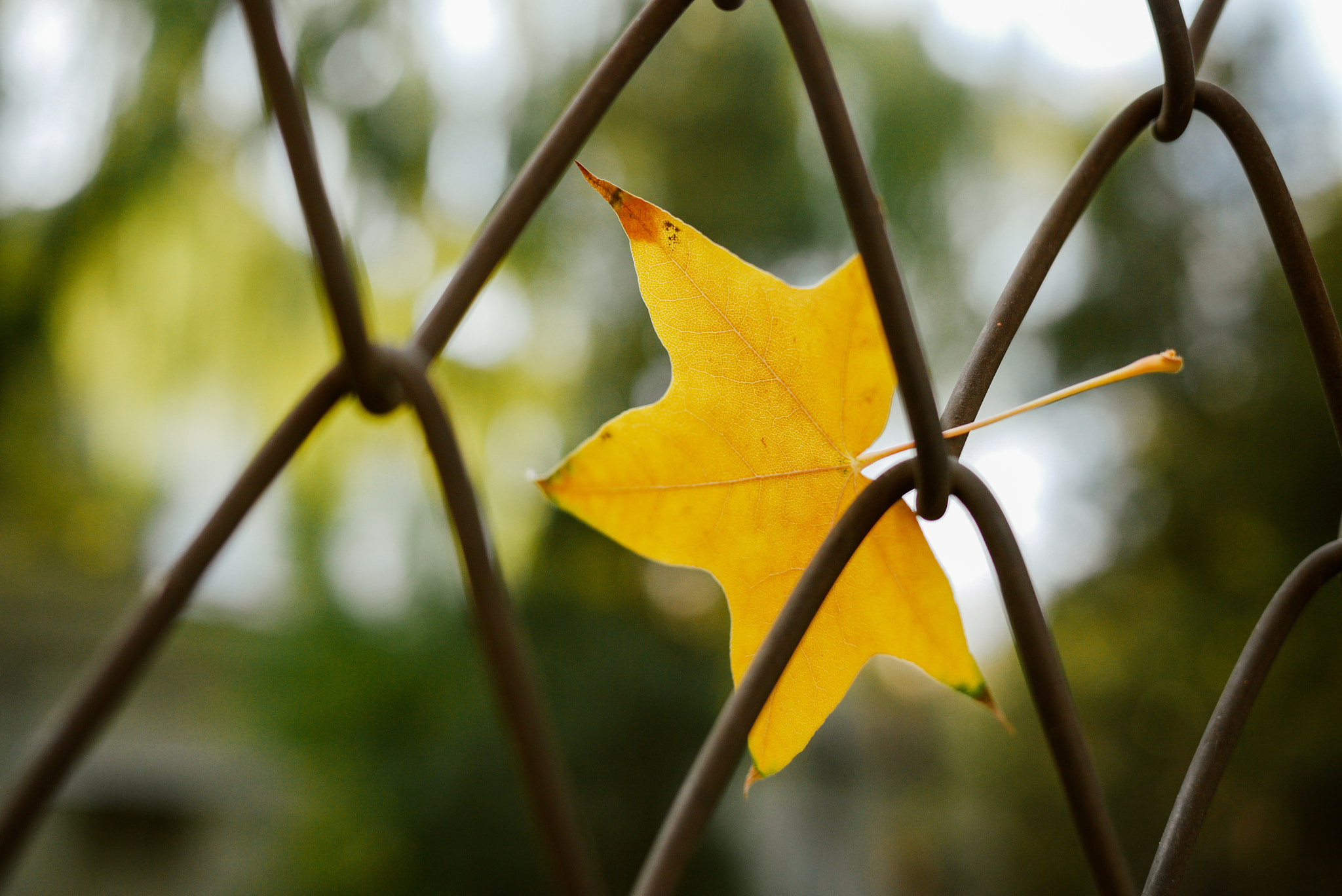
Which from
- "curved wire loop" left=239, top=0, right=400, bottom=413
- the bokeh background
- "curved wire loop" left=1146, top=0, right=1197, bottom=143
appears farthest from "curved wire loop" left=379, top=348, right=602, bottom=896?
the bokeh background

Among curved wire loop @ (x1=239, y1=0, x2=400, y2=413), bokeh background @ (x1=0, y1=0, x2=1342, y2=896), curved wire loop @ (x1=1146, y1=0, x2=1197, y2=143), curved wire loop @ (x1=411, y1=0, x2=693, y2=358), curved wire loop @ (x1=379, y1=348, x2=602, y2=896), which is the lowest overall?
curved wire loop @ (x1=379, y1=348, x2=602, y2=896)

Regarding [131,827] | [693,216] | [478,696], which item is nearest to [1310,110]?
[693,216]

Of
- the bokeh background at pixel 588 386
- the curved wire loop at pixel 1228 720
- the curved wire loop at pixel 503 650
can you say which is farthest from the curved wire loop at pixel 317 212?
the bokeh background at pixel 588 386

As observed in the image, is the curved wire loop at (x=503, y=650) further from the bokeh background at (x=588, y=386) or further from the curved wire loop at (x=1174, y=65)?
the bokeh background at (x=588, y=386)

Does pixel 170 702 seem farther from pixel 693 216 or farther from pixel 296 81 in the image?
pixel 296 81

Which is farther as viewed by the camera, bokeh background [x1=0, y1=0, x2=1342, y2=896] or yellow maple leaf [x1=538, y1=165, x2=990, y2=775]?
bokeh background [x1=0, y1=0, x2=1342, y2=896]

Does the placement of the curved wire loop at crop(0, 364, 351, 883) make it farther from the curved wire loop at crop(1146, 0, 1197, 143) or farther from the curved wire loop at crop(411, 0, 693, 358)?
the curved wire loop at crop(1146, 0, 1197, 143)

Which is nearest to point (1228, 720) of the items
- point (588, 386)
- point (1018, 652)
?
point (1018, 652)
